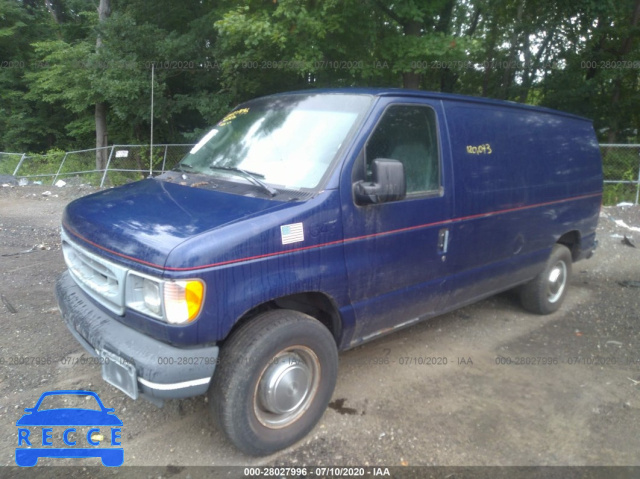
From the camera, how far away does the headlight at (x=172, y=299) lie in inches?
98.8

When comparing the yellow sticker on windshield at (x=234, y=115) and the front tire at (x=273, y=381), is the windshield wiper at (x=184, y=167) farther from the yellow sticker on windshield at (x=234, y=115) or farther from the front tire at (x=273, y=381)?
the front tire at (x=273, y=381)

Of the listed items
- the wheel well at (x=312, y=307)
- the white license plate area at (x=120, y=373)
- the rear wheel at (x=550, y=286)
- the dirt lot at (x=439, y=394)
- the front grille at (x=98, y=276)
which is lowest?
the dirt lot at (x=439, y=394)

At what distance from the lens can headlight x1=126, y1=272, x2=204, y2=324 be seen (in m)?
2.51

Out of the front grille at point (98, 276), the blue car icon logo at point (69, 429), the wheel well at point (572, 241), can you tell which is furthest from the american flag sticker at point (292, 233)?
the wheel well at point (572, 241)

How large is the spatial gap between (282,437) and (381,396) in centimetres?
103

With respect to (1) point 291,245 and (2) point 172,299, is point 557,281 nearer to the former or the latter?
(1) point 291,245

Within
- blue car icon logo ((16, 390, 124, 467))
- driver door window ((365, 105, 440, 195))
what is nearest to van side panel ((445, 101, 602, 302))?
driver door window ((365, 105, 440, 195))

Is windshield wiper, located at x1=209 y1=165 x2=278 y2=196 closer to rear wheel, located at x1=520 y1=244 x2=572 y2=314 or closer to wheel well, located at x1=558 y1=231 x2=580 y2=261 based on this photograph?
rear wheel, located at x1=520 y1=244 x2=572 y2=314

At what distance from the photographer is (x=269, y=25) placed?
9.31m

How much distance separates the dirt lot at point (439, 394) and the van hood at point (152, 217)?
4.44 ft

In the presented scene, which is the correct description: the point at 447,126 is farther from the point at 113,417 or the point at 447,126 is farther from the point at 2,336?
the point at 2,336

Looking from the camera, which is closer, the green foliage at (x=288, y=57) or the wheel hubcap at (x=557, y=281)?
the wheel hubcap at (x=557, y=281)

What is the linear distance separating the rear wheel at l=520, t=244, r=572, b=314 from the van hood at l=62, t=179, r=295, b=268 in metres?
3.59

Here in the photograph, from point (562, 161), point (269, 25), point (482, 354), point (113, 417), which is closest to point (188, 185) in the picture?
point (113, 417)
